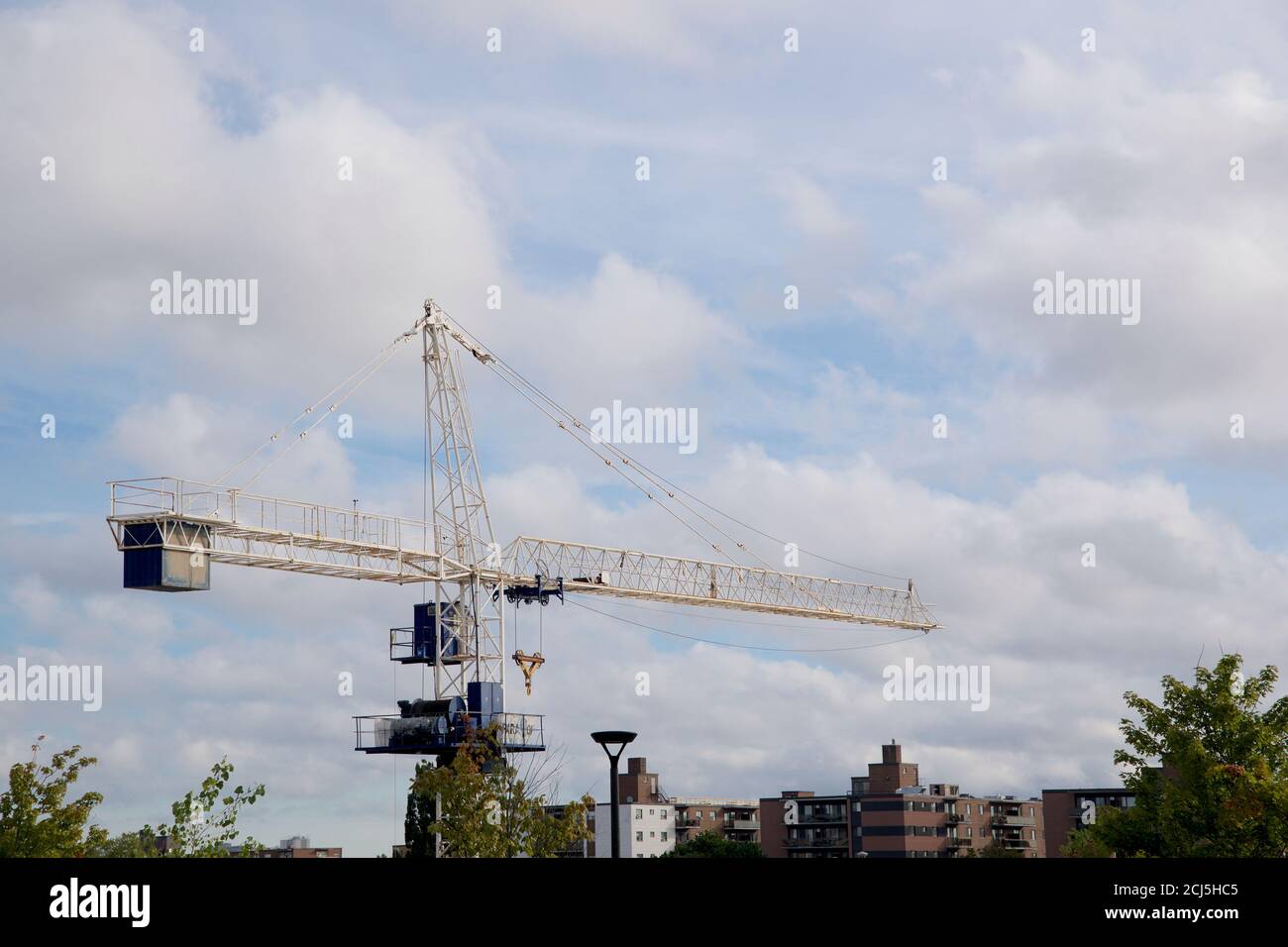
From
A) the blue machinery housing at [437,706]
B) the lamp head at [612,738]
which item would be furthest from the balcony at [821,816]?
the lamp head at [612,738]

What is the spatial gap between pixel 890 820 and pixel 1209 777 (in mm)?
119878

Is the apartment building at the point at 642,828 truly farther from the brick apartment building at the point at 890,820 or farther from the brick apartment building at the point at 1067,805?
the brick apartment building at the point at 1067,805

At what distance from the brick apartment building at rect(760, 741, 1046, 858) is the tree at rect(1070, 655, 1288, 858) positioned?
11245 cm

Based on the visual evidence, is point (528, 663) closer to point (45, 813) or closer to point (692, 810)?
point (45, 813)

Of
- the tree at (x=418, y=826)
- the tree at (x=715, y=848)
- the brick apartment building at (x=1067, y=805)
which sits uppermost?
the tree at (x=418, y=826)

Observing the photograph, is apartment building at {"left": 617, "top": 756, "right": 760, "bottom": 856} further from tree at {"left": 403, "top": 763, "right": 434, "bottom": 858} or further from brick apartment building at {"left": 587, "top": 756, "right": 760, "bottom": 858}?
tree at {"left": 403, "top": 763, "right": 434, "bottom": 858}

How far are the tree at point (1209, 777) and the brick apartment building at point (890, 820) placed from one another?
112 metres

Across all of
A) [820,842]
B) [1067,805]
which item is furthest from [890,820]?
[1067,805]

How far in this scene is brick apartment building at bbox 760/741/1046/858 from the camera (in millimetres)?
156375

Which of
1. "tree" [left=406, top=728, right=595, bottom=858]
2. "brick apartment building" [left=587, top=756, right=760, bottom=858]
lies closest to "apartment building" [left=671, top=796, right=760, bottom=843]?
"brick apartment building" [left=587, top=756, right=760, bottom=858]

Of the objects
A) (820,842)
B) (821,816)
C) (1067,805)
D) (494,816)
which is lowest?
(820,842)

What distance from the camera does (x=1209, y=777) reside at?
40688 mm

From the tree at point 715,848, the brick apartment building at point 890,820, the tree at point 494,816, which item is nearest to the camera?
the tree at point 494,816

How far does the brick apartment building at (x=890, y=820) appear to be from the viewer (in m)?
156
